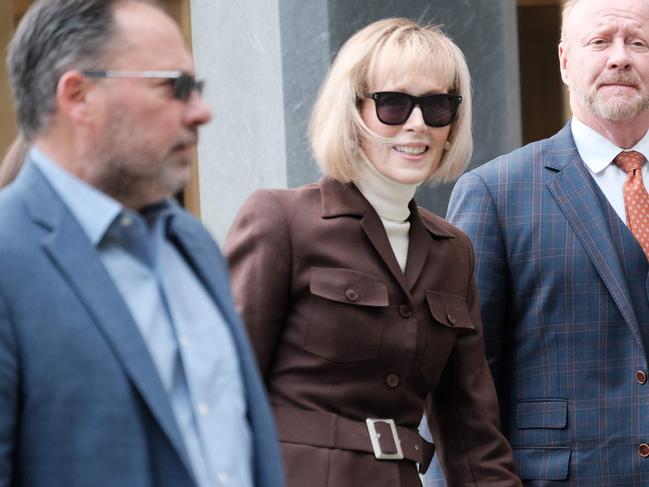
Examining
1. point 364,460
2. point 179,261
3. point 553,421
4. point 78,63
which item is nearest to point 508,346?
point 553,421

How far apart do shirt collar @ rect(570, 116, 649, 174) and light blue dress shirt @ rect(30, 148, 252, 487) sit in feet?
6.48

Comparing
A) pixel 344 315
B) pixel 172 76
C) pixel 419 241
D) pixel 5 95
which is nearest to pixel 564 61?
pixel 419 241

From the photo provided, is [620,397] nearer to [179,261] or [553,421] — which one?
[553,421]

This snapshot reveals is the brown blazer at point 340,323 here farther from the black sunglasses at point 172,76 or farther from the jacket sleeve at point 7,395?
the jacket sleeve at point 7,395

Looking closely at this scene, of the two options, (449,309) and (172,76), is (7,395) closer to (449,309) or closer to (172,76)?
(172,76)

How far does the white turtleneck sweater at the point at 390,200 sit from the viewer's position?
385 cm

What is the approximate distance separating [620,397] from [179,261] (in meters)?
1.79

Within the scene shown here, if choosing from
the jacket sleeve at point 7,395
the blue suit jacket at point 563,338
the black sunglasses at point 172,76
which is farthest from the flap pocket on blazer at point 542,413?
the jacket sleeve at point 7,395

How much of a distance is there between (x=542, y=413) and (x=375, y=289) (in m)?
0.75

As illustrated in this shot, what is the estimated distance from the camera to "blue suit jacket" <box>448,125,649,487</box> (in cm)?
417

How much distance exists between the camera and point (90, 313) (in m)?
2.48

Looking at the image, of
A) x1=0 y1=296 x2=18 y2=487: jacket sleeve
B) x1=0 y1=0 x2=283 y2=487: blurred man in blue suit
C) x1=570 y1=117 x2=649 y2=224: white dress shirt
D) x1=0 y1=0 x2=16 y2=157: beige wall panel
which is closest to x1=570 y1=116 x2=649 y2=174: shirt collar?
x1=570 y1=117 x2=649 y2=224: white dress shirt

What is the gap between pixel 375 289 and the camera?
147 inches

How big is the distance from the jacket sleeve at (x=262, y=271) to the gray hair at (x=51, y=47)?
108cm
